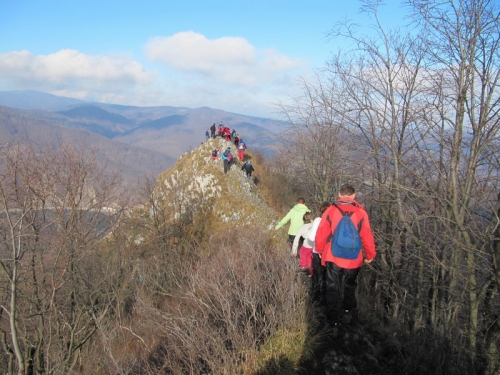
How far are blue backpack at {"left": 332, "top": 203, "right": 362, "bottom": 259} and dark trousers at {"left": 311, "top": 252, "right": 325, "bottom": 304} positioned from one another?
115cm

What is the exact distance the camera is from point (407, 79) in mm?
7152

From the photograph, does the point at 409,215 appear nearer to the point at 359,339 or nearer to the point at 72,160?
the point at 359,339

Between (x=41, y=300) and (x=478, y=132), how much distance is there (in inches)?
433

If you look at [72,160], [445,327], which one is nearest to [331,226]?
[445,327]

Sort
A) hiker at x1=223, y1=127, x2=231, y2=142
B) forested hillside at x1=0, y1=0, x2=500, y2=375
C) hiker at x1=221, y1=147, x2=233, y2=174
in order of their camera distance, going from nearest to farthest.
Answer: forested hillside at x1=0, y1=0, x2=500, y2=375
hiker at x1=221, y1=147, x2=233, y2=174
hiker at x1=223, y1=127, x2=231, y2=142

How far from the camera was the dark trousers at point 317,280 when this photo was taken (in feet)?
17.4

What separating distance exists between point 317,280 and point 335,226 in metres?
1.69

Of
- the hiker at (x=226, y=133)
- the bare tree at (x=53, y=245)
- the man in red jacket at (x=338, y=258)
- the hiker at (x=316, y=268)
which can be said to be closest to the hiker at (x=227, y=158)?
the hiker at (x=226, y=133)

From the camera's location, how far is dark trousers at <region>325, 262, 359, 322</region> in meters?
4.46

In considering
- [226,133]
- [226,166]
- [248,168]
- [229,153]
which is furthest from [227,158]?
[226,133]

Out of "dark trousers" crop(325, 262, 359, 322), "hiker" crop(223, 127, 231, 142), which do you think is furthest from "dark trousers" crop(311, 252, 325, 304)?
"hiker" crop(223, 127, 231, 142)

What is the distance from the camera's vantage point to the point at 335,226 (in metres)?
4.25

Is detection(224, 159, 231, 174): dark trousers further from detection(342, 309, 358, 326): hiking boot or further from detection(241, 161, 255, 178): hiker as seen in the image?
detection(342, 309, 358, 326): hiking boot

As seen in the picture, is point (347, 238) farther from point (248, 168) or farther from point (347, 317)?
point (248, 168)
